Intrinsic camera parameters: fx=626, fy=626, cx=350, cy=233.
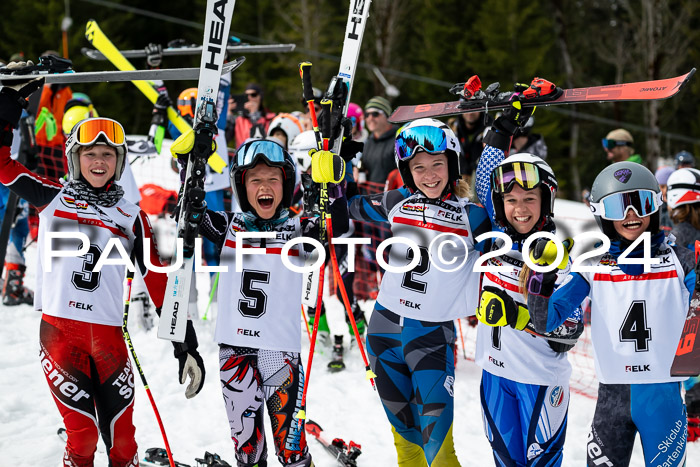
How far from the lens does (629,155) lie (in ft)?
22.4

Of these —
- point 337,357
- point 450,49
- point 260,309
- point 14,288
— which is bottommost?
point 337,357

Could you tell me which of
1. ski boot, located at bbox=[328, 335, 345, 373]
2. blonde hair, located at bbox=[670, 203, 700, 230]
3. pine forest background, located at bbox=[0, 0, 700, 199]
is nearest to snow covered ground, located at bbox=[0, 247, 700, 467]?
ski boot, located at bbox=[328, 335, 345, 373]

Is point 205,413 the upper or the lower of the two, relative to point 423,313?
lower

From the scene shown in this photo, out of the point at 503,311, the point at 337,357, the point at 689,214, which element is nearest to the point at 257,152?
the point at 503,311

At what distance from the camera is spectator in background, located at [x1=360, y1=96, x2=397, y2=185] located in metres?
7.00

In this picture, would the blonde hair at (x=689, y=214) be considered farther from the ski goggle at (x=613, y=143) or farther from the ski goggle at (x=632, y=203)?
the ski goggle at (x=632, y=203)

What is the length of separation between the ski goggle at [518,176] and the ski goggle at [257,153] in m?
1.14

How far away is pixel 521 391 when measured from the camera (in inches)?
116

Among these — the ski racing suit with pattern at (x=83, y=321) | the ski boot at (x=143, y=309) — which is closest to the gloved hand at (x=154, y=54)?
the ski boot at (x=143, y=309)

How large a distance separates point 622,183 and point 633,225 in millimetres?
203

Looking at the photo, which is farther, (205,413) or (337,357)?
(337,357)

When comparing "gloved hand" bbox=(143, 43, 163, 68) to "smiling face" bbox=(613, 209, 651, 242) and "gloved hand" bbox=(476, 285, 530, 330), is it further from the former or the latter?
"smiling face" bbox=(613, 209, 651, 242)

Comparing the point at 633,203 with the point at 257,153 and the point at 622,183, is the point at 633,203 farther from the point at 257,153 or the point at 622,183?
the point at 257,153

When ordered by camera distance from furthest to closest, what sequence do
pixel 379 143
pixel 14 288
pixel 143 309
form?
pixel 379 143, pixel 14 288, pixel 143 309
